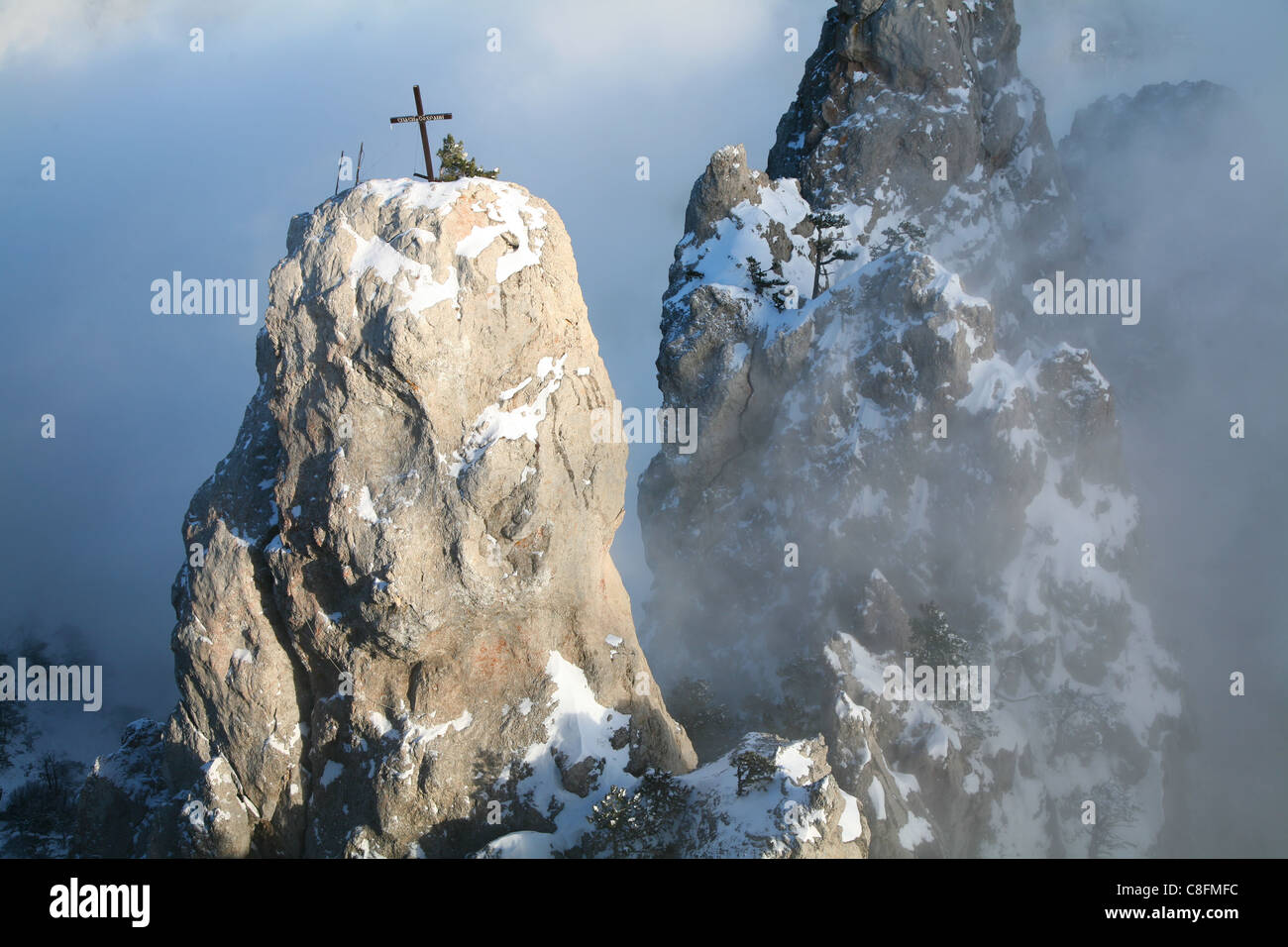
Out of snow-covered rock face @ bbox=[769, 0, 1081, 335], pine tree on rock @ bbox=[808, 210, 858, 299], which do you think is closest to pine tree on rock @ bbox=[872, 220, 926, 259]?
snow-covered rock face @ bbox=[769, 0, 1081, 335]

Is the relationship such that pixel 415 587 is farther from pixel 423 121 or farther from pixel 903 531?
pixel 903 531

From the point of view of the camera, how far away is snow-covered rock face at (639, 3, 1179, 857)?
43.2 m

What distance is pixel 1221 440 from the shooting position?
7475cm

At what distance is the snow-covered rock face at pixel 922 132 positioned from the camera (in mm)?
60406

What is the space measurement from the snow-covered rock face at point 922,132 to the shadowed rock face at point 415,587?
139 feet

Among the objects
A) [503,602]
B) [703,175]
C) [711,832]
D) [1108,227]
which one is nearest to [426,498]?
[503,602]

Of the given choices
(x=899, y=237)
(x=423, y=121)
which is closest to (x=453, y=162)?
(x=423, y=121)

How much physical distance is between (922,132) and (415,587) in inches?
2071

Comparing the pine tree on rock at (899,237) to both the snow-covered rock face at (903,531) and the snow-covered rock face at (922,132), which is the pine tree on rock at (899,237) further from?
the snow-covered rock face at (903,531)

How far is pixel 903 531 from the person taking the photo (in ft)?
156

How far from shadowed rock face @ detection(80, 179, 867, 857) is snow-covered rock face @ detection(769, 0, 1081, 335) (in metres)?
42.2

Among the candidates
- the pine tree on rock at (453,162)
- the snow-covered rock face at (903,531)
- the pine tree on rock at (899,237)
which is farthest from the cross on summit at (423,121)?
the pine tree on rock at (899,237)

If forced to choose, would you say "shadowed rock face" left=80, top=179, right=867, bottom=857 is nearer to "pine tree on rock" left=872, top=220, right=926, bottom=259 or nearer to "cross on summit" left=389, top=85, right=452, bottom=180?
"cross on summit" left=389, top=85, right=452, bottom=180
